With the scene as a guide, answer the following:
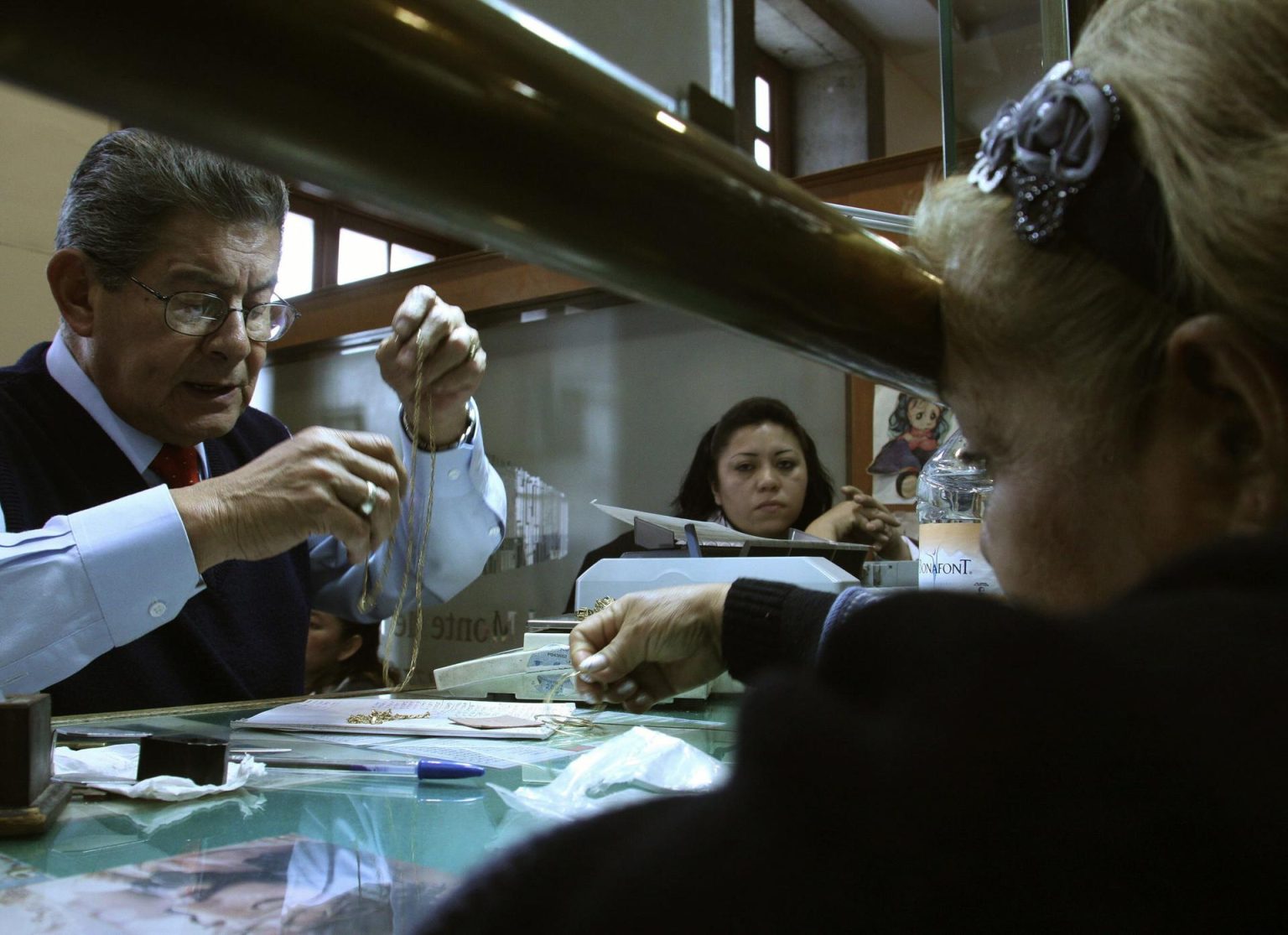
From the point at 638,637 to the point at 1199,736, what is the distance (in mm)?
743

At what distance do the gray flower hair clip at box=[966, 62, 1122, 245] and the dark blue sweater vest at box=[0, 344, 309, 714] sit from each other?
1.12m

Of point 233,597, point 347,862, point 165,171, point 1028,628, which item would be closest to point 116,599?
point 233,597

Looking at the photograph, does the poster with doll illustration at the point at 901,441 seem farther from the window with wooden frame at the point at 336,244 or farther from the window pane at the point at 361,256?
the window pane at the point at 361,256

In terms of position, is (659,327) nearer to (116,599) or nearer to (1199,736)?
(116,599)

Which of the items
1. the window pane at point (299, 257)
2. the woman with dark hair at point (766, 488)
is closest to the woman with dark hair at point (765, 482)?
the woman with dark hair at point (766, 488)

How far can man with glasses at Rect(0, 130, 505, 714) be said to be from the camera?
1.15 m

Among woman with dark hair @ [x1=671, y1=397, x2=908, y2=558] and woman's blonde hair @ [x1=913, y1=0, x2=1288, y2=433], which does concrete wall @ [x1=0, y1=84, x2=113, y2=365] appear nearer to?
woman with dark hair @ [x1=671, y1=397, x2=908, y2=558]

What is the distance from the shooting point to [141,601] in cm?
116

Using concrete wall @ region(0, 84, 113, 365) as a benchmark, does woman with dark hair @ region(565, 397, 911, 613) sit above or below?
below

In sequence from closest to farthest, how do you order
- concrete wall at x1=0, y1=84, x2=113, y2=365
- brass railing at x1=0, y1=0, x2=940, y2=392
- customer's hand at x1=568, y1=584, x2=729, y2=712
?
brass railing at x1=0, y1=0, x2=940, y2=392 < customer's hand at x1=568, y1=584, x2=729, y2=712 < concrete wall at x1=0, y1=84, x2=113, y2=365

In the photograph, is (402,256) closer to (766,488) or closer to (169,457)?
(766,488)

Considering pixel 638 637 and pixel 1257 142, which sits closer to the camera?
pixel 1257 142

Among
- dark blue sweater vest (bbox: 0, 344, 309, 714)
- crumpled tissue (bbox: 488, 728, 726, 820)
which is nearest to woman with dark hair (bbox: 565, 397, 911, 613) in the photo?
dark blue sweater vest (bbox: 0, 344, 309, 714)

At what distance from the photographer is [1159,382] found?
358 mm
